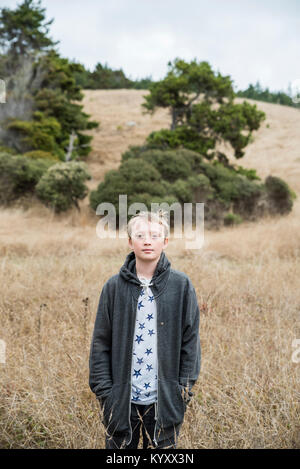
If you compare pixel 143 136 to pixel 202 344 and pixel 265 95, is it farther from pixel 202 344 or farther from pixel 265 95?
pixel 265 95

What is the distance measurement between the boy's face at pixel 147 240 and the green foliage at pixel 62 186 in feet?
36.4

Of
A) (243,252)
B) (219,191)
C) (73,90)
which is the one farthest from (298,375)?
(73,90)

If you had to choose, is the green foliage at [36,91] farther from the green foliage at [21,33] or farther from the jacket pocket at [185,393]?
the jacket pocket at [185,393]

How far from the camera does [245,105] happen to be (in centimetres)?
1658

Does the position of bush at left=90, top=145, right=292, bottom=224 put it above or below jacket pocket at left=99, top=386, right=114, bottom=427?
above

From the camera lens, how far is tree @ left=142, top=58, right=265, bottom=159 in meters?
16.3

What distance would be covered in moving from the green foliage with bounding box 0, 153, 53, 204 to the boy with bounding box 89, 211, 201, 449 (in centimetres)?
1259

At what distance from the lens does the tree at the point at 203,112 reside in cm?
1627

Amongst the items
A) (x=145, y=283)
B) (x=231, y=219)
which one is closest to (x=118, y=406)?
(x=145, y=283)

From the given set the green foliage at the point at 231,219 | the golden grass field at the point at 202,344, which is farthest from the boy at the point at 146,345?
the green foliage at the point at 231,219

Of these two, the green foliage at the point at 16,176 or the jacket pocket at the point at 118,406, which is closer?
the jacket pocket at the point at 118,406

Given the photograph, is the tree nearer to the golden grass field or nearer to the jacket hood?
the golden grass field

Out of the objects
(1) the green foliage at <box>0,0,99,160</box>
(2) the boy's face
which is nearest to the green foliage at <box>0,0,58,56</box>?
(1) the green foliage at <box>0,0,99,160</box>
